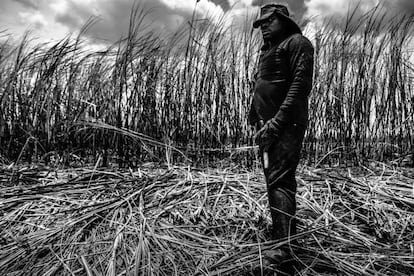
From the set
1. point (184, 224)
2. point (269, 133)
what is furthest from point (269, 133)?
point (184, 224)

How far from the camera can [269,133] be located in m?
1.26

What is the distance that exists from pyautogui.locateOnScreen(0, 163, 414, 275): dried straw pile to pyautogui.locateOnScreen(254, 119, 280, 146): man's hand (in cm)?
33

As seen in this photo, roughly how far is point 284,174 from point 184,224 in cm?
57

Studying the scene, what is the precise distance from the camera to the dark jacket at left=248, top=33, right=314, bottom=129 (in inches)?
48.8

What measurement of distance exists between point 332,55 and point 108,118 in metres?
1.60

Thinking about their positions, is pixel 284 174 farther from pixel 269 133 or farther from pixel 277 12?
pixel 277 12

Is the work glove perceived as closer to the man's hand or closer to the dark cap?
the man's hand

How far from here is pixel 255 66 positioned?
2582 millimetres

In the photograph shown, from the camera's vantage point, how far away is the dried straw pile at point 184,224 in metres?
1.34

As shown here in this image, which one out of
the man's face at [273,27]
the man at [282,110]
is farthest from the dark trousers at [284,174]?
the man's face at [273,27]

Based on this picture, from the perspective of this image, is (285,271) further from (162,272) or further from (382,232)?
(382,232)

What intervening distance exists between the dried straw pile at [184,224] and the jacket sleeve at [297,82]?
1.26 feet

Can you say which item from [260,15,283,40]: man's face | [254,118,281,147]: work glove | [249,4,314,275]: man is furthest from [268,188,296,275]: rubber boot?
[260,15,283,40]: man's face

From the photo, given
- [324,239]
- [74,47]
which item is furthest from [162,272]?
[74,47]
